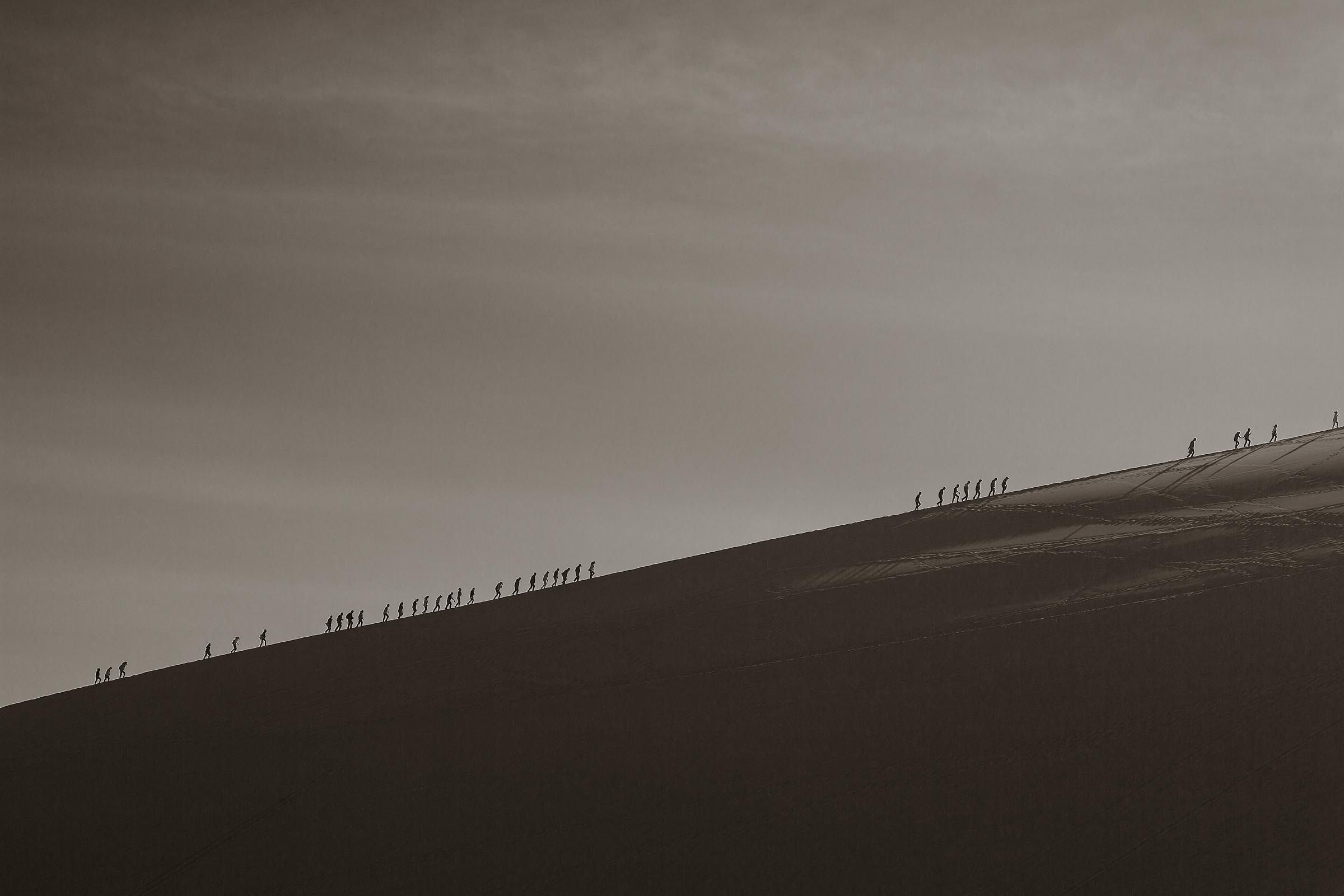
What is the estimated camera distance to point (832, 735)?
18.2 meters

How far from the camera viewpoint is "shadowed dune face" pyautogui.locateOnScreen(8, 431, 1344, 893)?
1471 cm

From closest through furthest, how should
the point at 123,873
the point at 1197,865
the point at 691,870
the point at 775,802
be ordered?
the point at 1197,865, the point at 691,870, the point at 775,802, the point at 123,873

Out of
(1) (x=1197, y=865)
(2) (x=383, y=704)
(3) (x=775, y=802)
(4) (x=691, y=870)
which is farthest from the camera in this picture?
(2) (x=383, y=704)

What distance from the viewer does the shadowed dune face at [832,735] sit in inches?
579

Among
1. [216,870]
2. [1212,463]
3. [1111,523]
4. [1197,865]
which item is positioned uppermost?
[1212,463]

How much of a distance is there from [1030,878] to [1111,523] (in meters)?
12.2

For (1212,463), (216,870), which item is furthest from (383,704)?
(1212,463)

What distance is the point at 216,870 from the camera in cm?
1853

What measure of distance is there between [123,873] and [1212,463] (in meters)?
23.2

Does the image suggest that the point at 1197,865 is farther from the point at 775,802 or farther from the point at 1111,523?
the point at 1111,523

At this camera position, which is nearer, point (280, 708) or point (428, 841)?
point (428, 841)

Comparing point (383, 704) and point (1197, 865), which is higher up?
point (383, 704)

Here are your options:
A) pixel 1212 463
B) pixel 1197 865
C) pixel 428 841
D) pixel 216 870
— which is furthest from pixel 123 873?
pixel 1212 463

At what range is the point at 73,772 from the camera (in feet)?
82.3
